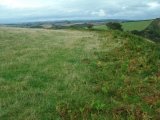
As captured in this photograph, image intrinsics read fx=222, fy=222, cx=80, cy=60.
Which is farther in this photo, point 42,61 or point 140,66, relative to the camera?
point 42,61

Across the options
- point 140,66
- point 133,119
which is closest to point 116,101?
point 133,119

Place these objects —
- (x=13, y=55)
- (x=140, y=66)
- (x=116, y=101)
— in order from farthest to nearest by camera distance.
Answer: (x=13, y=55) < (x=140, y=66) < (x=116, y=101)

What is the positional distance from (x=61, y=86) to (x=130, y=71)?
3.48 metres

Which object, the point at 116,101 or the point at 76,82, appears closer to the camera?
the point at 116,101

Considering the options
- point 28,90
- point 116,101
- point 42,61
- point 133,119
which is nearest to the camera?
point 133,119

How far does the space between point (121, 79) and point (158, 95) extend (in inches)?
79.2

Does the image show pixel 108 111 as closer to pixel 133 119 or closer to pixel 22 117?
pixel 133 119

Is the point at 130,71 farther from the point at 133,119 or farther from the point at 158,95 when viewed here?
the point at 133,119

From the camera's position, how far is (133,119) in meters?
5.49

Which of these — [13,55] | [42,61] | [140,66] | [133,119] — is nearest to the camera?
[133,119]

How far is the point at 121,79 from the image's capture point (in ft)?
28.8

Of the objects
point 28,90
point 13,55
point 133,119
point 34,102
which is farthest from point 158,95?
point 13,55

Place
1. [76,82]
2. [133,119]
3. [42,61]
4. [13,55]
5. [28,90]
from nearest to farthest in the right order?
[133,119]
[28,90]
[76,82]
[42,61]
[13,55]

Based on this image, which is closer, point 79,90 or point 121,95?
point 121,95
